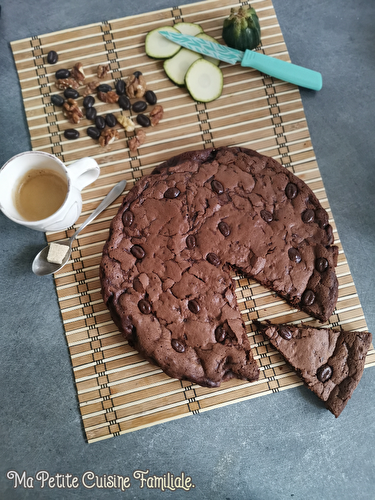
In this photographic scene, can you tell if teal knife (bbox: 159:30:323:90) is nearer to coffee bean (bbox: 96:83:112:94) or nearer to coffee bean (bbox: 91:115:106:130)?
coffee bean (bbox: 96:83:112:94)

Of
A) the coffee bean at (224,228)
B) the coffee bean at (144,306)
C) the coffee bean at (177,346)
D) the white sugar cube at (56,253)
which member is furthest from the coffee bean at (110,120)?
the coffee bean at (177,346)

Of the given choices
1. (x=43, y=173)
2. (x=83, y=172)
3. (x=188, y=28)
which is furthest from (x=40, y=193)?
(x=188, y=28)

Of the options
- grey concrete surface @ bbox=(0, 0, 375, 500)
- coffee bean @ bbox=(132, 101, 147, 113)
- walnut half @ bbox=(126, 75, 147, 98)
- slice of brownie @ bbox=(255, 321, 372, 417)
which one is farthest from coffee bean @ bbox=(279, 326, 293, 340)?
walnut half @ bbox=(126, 75, 147, 98)

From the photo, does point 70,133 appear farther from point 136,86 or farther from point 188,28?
point 188,28

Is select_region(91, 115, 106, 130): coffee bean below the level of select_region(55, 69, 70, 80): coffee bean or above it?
below

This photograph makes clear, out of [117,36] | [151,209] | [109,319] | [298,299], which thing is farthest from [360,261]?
[117,36]

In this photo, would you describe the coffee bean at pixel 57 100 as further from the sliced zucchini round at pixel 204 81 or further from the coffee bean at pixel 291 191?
the coffee bean at pixel 291 191

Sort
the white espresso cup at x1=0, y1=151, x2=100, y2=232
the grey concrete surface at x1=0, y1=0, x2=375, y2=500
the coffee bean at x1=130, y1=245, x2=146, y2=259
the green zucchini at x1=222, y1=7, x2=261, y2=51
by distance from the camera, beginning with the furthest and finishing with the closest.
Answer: the green zucchini at x1=222, y1=7, x2=261, y2=51, the grey concrete surface at x1=0, y1=0, x2=375, y2=500, the coffee bean at x1=130, y1=245, x2=146, y2=259, the white espresso cup at x1=0, y1=151, x2=100, y2=232
